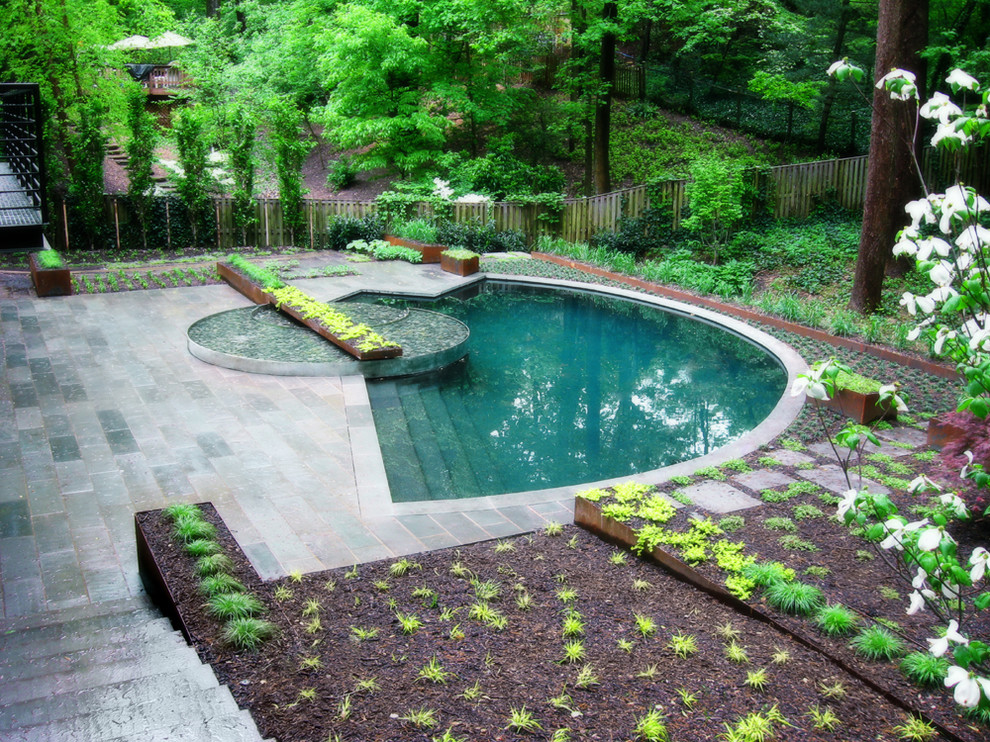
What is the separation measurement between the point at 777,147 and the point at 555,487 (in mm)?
17865

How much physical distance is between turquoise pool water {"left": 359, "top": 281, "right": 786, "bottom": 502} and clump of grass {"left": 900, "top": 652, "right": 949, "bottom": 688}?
11.0 ft

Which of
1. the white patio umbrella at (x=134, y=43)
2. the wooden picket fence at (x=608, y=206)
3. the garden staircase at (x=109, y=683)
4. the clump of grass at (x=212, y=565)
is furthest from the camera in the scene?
the white patio umbrella at (x=134, y=43)

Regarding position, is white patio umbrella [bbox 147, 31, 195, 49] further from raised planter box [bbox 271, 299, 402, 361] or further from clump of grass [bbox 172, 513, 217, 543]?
clump of grass [bbox 172, 513, 217, 543]

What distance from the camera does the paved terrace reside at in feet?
16.9

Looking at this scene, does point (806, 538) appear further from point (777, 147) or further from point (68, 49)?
point (777, 147)

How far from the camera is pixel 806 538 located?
17.3ft

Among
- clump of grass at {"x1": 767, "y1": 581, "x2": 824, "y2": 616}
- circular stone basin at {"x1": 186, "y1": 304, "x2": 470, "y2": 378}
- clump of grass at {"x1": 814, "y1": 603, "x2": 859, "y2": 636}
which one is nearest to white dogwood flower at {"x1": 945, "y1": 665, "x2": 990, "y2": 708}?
clump of grass at {"x1": 814, "y1": 603, "x2": 859, "y2": 636}

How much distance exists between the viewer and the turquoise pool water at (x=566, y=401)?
721 cm

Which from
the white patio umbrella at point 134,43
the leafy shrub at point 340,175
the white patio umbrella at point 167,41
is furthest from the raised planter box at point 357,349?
the white patio umbrella at point 167,41

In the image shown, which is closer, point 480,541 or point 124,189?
point 480,541

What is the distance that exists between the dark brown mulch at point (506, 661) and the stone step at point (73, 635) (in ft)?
0.73

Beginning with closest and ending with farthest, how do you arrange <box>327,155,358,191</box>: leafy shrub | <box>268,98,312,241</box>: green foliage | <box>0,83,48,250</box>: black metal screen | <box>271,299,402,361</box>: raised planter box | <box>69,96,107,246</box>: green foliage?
<box>0,83,48,250</box>: black metal screen → <box>271,299,402,361</box>: raised planter box → <box>69,96,107,246</box>: green foliage → <box>268,98,312,241</box>: green foliage → <box>327,155,358,191</box>: leafy shrub

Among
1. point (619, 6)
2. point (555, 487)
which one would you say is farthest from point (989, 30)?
point (555, 487)

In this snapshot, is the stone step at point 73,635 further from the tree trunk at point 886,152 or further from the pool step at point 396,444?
the tree trunk at point 886,152
